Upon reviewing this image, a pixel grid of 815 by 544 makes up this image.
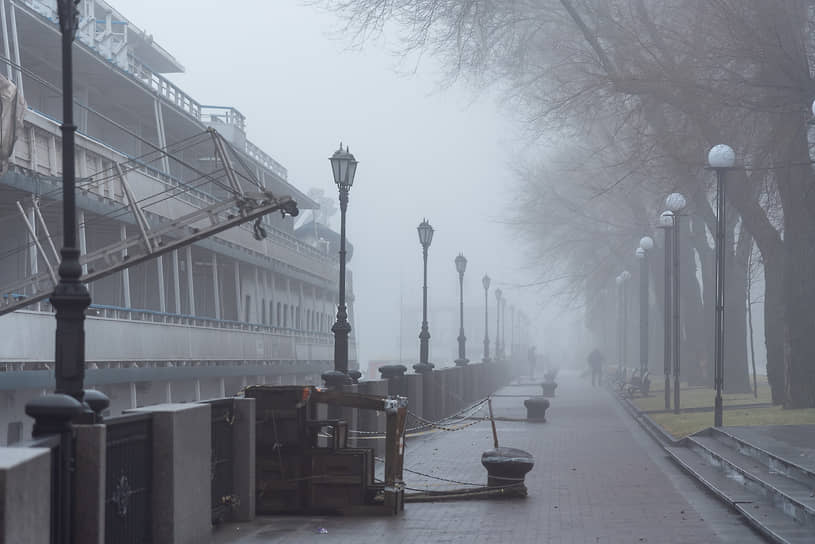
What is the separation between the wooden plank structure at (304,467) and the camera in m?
12.9

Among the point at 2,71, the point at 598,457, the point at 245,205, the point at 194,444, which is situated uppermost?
the point at 2,71

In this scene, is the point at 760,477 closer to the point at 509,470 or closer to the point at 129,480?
the point at 509,470

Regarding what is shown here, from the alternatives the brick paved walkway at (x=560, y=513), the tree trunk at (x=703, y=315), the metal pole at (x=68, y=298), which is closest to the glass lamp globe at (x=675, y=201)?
the brick paved walkway at (x=560, y=513)

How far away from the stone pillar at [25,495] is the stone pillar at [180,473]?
255 centimetres

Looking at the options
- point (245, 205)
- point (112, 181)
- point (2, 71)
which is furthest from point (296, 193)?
point (245, 205)

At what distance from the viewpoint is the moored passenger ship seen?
20375mm

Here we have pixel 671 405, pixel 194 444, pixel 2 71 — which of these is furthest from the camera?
pixel 671 405

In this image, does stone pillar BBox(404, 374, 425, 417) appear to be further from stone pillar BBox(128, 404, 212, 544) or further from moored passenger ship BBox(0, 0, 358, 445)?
stone pillar BBox(128, 404, 212, 544)

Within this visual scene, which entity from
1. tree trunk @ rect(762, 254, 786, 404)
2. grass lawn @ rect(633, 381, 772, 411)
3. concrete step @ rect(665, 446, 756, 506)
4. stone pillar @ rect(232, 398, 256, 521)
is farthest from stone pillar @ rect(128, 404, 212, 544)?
grass lawn @ rect(633, 381, 772, 411)

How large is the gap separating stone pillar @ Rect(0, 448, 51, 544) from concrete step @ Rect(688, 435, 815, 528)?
285 inches

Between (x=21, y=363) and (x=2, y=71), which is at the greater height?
(x=2, y=71)

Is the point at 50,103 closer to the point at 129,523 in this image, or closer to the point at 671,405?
the point at 671,405

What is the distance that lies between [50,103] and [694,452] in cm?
1703

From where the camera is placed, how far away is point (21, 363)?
19625 mm
